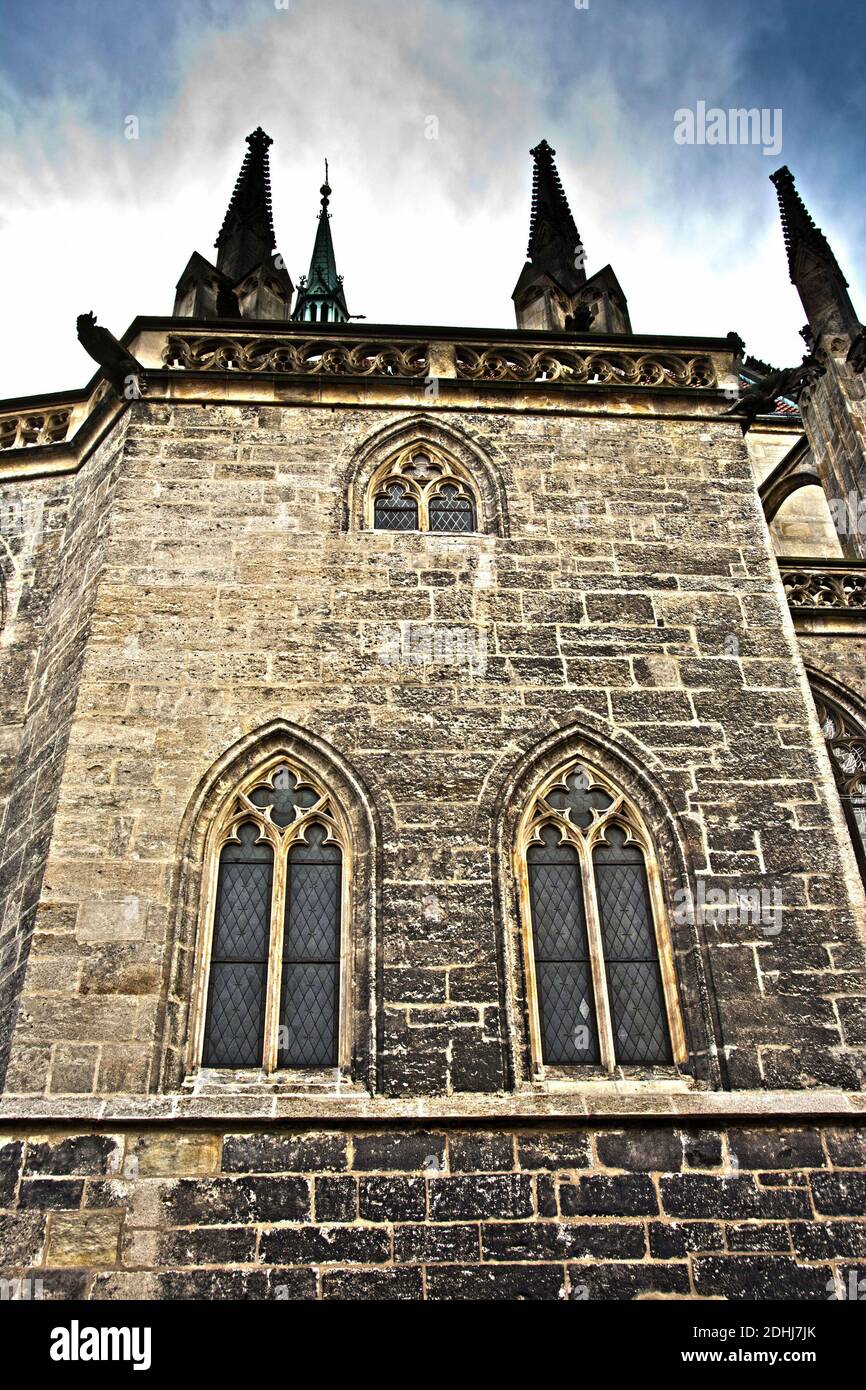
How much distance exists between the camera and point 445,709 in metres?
8.42

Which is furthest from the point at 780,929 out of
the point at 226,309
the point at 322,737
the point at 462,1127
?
the point at 226,309

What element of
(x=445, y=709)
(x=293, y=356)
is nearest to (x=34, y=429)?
(x=293, y=356)

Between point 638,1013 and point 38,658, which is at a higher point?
point 38,658

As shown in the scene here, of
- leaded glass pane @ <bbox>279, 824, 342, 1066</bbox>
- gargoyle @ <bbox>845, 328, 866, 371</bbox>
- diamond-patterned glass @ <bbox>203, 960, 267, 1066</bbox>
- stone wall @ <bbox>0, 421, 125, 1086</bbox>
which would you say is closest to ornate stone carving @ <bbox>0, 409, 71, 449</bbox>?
stone wall @ <bbox>0, 421, 125, 1086</bbox>

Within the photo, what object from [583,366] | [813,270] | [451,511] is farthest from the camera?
[813,270]

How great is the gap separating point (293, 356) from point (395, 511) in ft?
5.93

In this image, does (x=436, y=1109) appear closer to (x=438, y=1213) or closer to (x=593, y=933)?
(x=438, y=1213)

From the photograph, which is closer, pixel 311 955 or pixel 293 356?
pixel 311 955

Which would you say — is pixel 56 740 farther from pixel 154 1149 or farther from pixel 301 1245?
pixel 301 1245

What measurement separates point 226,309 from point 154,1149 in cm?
763

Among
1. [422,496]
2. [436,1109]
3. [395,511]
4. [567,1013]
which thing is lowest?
[436,1109]

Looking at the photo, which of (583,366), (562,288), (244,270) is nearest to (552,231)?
(562,288)

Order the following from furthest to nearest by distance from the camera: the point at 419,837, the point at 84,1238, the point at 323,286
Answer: the point at 323,286, the point at 419,837, the point at 84,1238

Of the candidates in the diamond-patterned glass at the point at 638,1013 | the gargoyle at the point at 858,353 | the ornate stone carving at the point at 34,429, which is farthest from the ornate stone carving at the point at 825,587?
the ornate stone carving at the point at 34,429
